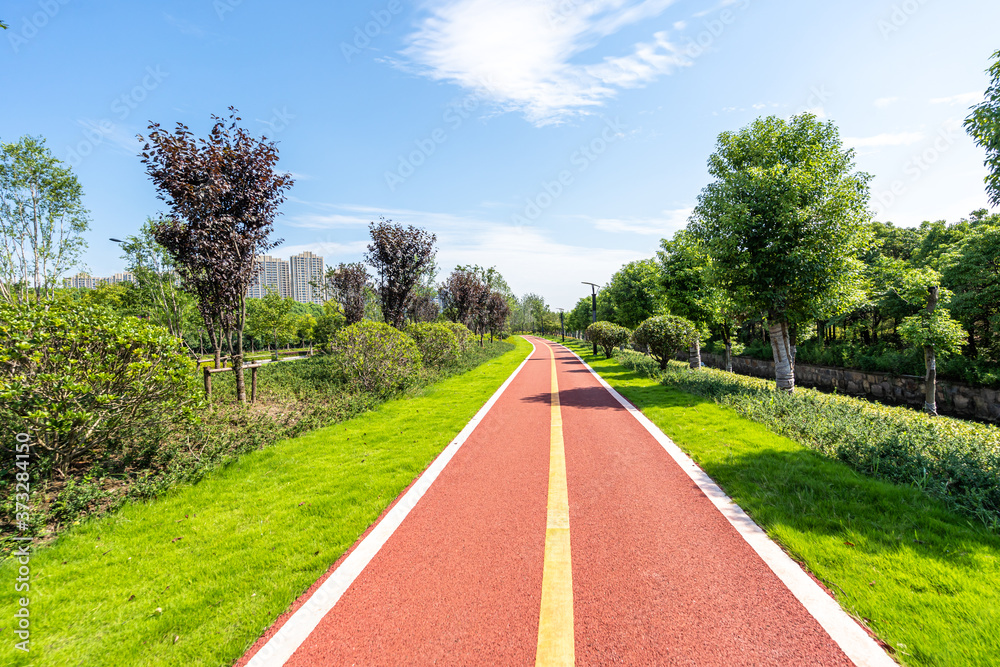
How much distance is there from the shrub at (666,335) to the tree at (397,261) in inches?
416

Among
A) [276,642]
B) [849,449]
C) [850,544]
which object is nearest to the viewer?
[276,642]

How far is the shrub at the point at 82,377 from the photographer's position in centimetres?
423

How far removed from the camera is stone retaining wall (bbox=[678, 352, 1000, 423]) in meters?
16.3

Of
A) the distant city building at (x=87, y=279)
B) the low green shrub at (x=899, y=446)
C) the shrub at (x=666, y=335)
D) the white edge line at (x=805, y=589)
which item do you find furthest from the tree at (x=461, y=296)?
the white edge line at (x=805, y=589)

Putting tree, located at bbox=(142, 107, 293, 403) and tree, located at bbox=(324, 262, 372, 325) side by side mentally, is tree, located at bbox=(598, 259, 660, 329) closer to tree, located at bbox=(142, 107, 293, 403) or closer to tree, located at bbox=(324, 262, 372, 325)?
tree, located at bbox=(324, 262, 372, 325)

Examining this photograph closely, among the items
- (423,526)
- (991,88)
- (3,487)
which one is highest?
(991,88)

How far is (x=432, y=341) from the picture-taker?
60.3ft

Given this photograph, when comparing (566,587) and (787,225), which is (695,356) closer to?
(787,225)

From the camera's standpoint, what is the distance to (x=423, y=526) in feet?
13.2

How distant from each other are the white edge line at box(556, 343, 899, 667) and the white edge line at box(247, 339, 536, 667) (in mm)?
3366

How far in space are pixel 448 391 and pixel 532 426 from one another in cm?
564

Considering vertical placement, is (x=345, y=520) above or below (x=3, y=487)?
below

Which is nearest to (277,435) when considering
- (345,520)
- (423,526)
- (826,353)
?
(345,520)

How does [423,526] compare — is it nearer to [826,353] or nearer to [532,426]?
[532,426]
